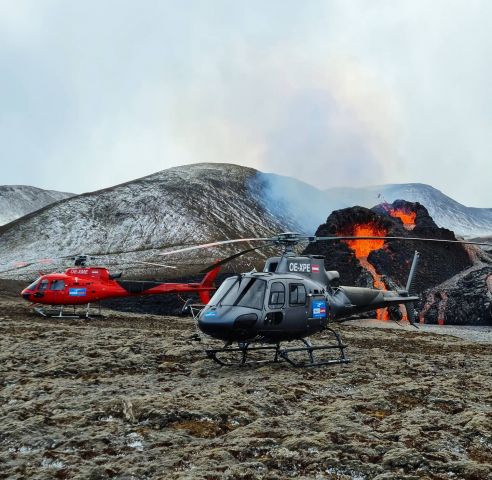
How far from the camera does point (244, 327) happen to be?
11266 mm

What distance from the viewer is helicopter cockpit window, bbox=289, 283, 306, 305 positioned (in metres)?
12.4

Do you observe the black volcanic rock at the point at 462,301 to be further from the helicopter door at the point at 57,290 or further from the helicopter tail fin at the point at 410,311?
the helicopter door at the point at 57,290

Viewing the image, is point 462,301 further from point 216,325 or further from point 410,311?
point 216,325

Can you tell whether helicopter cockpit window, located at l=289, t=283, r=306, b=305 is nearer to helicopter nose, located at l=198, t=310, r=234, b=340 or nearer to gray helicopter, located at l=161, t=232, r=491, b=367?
gray helicopter, located at l=161, t=232, r=491, b=367

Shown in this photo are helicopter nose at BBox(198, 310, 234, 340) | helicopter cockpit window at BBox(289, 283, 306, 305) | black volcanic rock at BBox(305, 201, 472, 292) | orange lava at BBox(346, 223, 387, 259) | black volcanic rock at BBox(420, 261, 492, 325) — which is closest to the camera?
helicopter nose at BBox(198, 310, 234, 340)

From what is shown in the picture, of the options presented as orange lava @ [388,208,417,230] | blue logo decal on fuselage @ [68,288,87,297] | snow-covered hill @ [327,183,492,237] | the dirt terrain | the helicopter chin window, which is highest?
snow-covered hill @ [327,183,492,237]

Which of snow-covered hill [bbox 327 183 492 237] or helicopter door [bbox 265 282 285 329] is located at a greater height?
snow-covered hill [bbox 327 183 492 237]

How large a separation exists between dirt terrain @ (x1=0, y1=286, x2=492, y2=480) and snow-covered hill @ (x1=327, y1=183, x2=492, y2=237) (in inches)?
6125

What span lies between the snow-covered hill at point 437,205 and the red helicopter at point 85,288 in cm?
14150

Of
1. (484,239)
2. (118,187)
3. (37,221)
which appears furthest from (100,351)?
(484,239)

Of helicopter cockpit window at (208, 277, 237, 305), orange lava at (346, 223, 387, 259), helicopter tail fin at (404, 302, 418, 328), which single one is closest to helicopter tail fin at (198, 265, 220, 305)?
helicopter tail fin at (404, 302, 418, 328)

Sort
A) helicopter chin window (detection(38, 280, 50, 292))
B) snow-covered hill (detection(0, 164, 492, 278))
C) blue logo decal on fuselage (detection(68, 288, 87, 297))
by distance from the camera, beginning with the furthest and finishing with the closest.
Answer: snow-covered hill (detection(0, 164, 492, 278)) < blue logo decal on fuselage (detection(68, 288, 87, 297)) < helicopter chin window (detection(38, 280, 50, 292))

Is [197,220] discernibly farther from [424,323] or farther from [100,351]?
[100,351]

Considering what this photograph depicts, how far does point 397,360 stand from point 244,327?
5.29m
